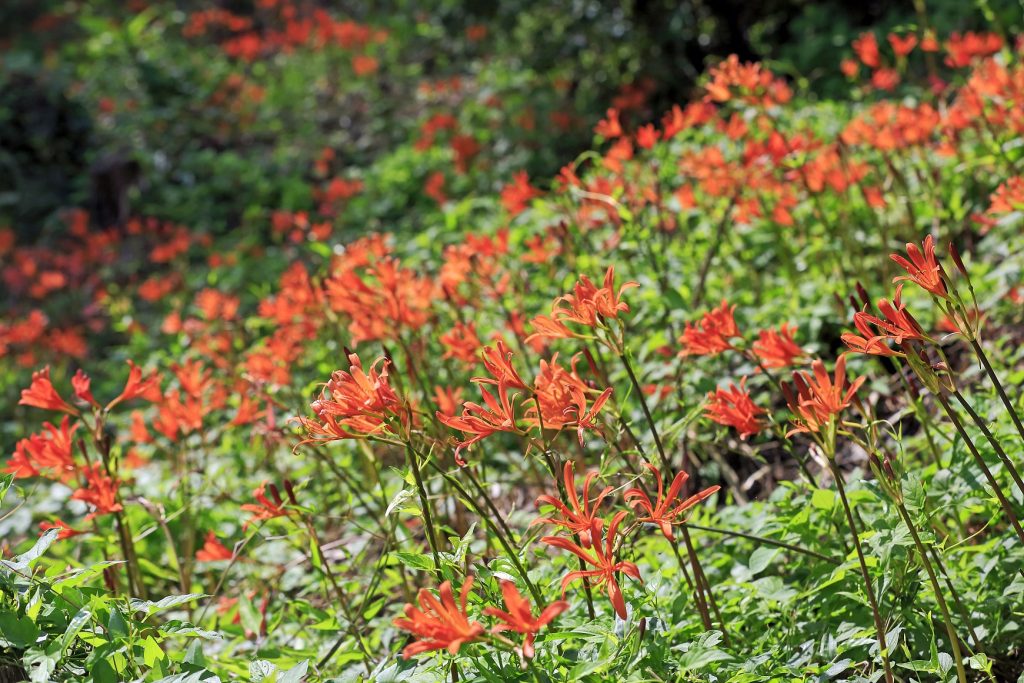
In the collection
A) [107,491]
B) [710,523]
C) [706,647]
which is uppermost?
[107,491]

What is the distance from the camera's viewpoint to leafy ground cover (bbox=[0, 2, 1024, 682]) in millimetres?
1485

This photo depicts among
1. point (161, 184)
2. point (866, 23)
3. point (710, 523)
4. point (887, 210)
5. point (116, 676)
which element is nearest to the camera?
point (116, 676)

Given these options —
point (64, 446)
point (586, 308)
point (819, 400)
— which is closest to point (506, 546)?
point (586, 308)

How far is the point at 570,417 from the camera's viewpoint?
157 centimetres

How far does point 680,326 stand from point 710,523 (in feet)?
4.05

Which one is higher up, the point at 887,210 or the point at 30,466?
the point at 30,466

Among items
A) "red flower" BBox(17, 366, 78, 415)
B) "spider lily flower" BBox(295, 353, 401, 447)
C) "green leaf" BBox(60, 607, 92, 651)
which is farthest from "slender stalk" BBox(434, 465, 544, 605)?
"red flower" BBox(17, 366, 78, 415)

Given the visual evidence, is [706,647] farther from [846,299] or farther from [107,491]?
[846,299]

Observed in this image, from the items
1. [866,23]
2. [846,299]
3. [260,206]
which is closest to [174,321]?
[846,299]

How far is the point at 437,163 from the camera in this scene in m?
7.29

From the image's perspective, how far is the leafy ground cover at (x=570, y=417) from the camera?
4.87 ft

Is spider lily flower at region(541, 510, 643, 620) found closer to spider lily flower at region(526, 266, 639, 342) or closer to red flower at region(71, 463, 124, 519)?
spider lily flower at region(526, 266, 639, 342)

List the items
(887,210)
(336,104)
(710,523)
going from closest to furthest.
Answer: (710,523), (887,210), (336,104)

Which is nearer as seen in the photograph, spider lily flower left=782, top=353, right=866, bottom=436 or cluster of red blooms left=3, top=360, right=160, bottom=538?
spider lily flower left=782, top=353, right=866, bottom=436
